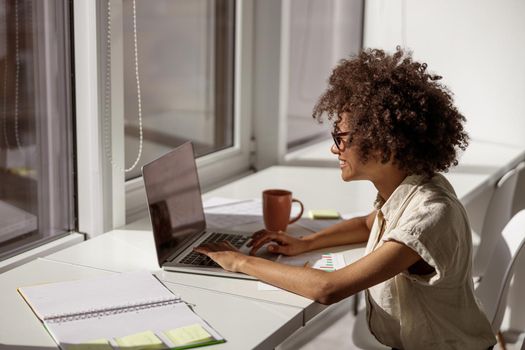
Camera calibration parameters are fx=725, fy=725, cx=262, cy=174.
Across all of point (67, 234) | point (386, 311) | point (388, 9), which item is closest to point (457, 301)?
point (386, 311)

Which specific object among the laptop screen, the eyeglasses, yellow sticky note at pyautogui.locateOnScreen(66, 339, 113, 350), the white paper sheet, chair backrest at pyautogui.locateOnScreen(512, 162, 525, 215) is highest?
the eyeglasses

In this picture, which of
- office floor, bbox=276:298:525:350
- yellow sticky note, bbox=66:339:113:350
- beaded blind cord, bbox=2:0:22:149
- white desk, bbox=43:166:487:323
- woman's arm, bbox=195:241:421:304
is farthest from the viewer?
office floor, bbox=276:298:525:350

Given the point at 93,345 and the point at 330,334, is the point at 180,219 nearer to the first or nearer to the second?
the point at 93,345

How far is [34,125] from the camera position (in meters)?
1.94

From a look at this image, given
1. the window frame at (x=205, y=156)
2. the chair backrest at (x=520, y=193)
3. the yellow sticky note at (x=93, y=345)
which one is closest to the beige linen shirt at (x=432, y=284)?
the yellow sticky note at (x=93, y=345)

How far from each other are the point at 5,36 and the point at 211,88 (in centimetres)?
115

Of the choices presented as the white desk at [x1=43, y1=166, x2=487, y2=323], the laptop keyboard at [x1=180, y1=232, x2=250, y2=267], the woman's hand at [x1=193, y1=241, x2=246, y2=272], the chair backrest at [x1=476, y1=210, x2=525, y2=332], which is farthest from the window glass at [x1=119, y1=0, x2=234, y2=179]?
the chair backrest at [x1=476, y1=210, x2=525, y2=332]

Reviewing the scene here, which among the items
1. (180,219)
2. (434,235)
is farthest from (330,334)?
(434,235)

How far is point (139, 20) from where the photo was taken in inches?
93.4

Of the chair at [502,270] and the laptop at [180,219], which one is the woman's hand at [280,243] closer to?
the laptop at [180,219]

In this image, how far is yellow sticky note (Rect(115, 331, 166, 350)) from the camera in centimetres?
127

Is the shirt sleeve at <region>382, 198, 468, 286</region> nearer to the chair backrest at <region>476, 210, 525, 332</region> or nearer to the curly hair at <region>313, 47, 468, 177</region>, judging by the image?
the curly hair at <region>313, 47, 468, 177</region>

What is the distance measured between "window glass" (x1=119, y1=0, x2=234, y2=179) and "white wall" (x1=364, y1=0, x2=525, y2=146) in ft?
3.12

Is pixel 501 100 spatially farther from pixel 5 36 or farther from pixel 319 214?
pixel 5 36
